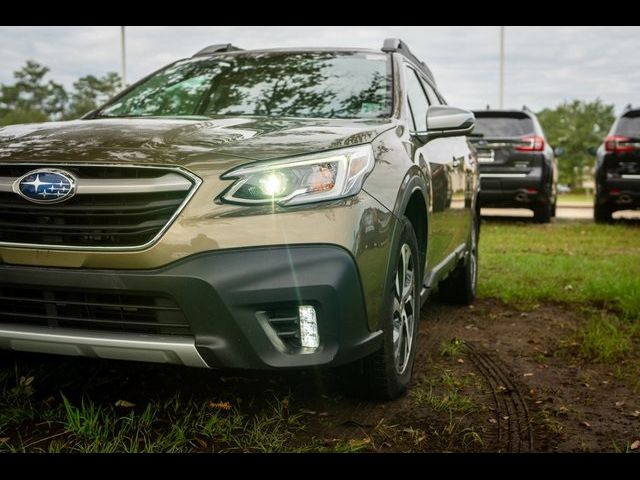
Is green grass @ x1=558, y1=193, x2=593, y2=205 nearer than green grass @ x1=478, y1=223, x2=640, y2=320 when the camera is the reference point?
No

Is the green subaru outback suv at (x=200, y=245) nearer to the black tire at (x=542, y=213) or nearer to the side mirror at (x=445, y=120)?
the side mirror at (x=445, y=120)

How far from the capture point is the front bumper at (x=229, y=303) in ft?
8.66

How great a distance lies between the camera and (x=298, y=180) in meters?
2.79

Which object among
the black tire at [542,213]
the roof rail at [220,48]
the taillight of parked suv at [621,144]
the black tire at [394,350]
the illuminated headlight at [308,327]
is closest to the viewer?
the illuminated headlight at [308,327]

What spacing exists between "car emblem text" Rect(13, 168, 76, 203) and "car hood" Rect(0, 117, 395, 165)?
63mm

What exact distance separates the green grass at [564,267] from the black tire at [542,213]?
147cm

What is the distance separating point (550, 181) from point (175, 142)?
429 inches

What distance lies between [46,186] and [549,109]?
322 ft

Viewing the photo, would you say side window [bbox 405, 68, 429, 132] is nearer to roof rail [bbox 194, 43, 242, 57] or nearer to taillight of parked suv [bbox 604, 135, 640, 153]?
roof rail [bbox 194, 43, 242, 57]

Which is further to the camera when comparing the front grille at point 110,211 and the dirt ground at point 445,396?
the dirt ground at point 445,396

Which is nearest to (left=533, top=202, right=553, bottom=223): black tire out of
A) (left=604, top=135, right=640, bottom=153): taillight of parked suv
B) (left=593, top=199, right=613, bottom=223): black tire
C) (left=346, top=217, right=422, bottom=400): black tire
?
(left=593, top=199, right=613, bottom=223): black tire

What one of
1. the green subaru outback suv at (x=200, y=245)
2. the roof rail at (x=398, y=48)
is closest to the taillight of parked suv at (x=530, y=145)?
the roof rail at (x=398, y=48)

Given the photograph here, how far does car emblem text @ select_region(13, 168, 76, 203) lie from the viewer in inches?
107

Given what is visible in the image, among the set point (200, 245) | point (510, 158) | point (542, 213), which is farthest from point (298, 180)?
point (542, 213)
